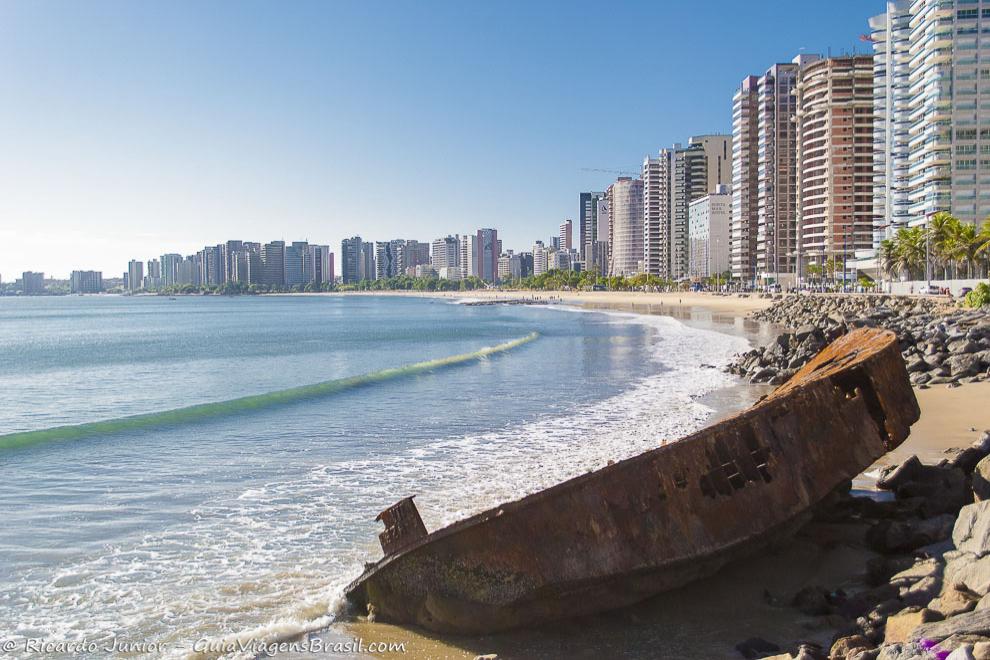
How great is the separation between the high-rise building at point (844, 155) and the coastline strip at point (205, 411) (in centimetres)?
11895

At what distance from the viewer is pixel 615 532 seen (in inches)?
281

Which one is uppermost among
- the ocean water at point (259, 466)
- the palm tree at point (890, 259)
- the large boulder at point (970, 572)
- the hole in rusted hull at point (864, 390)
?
the palm tree at point (890, 259)

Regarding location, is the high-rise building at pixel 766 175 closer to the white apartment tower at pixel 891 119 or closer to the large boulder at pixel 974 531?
the white apartment tower at pixel 891 119

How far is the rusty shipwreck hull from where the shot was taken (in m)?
7.05

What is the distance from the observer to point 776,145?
163 m

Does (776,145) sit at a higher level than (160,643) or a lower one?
higher

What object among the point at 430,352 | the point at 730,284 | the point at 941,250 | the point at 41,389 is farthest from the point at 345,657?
the point at 730,284

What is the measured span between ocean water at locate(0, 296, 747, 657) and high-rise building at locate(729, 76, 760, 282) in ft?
483

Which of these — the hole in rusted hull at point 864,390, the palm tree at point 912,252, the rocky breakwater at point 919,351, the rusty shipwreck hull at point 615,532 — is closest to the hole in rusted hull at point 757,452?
the rusty shipwreck hull at point 615,532

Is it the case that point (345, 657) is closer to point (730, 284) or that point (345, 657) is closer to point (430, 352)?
point (430, 352)

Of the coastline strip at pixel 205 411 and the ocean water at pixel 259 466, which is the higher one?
the ocean water at pixel 259 466

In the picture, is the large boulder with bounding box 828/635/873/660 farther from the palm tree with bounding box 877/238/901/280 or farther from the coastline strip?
the palm tree with bounding box 877/238/901/280

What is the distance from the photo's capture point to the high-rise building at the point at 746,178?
176125 mm

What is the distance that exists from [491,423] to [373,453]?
423 centimetres
